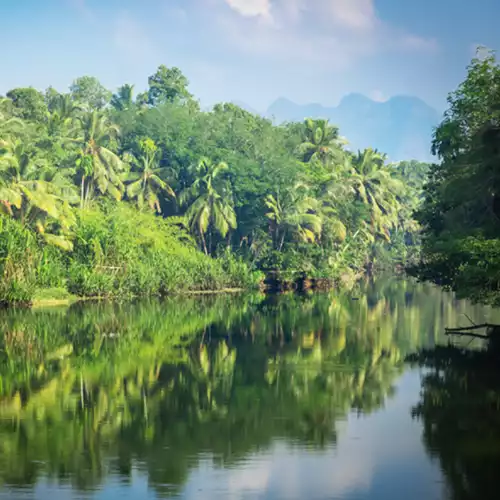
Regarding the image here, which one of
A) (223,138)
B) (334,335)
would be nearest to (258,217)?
(223,138)

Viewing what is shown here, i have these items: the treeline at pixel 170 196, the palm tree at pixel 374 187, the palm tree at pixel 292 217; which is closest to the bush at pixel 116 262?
the treeline at pixel 170 196

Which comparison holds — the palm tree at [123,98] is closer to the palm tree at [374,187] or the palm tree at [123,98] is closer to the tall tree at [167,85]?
the tall tree at [167,85]

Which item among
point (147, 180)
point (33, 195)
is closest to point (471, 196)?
point (33, 195)

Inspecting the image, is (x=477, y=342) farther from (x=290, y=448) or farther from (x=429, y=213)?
(x=290, y=448)

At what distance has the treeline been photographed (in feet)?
141

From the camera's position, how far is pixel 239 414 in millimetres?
16734

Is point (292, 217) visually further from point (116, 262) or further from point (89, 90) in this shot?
point (89, 90)

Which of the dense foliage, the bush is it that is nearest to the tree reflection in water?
the dense foliage

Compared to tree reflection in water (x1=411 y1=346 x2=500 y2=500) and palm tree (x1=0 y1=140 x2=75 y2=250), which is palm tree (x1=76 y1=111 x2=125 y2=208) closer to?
palm tree (x1=0 y1=140 x2=75 y2=250)

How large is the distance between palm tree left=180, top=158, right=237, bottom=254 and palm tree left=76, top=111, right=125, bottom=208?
16.2 feet

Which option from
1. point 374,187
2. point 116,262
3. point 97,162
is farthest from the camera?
point 374,187

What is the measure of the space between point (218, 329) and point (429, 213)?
10.3m

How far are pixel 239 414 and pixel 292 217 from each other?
40.9m

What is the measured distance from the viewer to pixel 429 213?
34625mm
